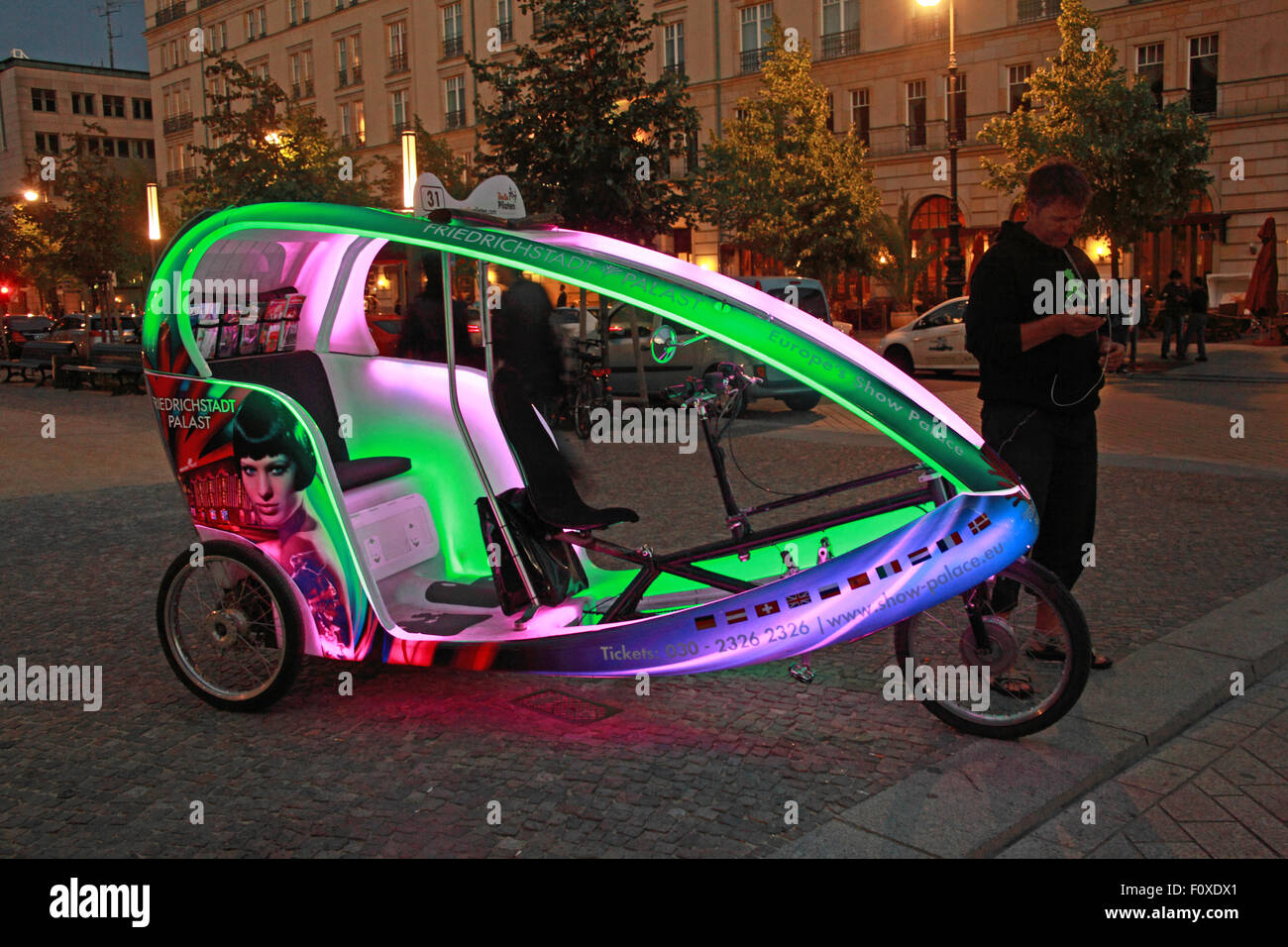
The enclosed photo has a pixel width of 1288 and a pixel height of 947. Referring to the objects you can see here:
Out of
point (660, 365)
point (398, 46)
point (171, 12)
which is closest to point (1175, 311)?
point (660, 365)

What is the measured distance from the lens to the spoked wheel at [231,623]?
4344 mm

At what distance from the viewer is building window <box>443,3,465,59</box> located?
49.6 metres

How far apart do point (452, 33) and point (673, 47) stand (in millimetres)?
12538

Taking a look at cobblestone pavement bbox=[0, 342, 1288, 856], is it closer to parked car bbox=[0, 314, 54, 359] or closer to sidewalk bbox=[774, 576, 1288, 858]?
sidewalk bbox=[774, 576, 1288, 858]

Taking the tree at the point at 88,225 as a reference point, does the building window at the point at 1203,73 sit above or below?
above

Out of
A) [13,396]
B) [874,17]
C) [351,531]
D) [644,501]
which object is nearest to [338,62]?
[874,17]

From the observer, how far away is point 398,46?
5272cm

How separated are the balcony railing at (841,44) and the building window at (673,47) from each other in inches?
219

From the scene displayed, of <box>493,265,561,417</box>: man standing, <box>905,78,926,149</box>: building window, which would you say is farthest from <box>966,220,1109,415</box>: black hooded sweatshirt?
<box>905,78,926,149</box>: building window

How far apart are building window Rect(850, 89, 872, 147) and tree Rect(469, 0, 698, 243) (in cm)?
2390

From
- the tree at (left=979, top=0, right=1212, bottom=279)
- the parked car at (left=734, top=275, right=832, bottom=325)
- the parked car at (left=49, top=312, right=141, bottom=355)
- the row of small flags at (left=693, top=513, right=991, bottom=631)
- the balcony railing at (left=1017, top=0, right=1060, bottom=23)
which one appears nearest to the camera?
the row of small flags at (left=693, top=513, right=991, bottom=631)

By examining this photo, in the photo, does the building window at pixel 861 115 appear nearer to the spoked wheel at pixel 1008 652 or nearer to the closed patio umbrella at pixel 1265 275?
the closed patio umbrella at pixel 1265 275

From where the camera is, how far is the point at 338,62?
55625mm

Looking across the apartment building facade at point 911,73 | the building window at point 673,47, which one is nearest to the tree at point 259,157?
the apartment building facade at point 911,73
